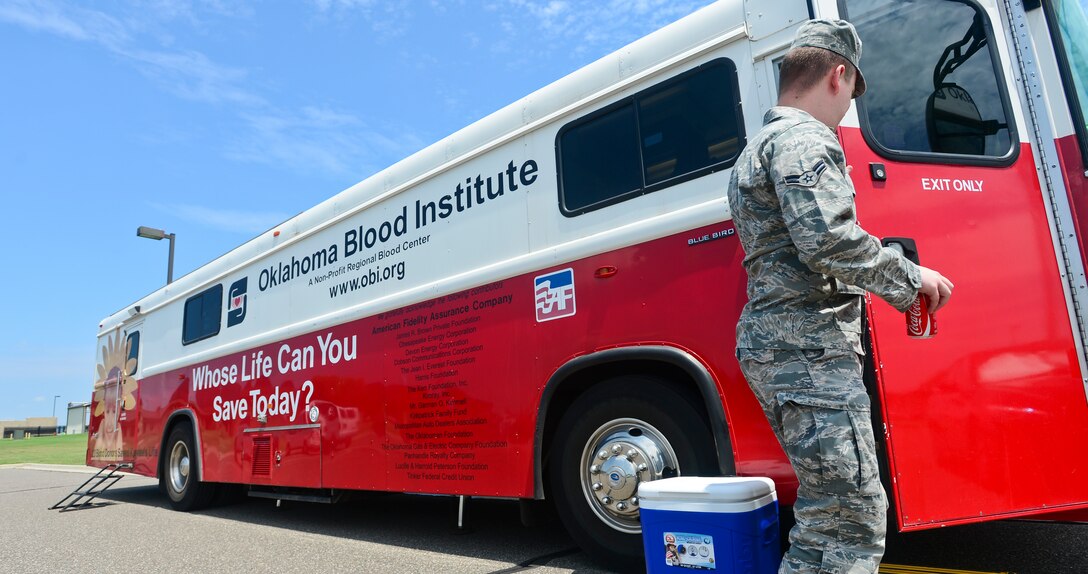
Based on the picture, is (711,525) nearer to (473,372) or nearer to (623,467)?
(623,467)

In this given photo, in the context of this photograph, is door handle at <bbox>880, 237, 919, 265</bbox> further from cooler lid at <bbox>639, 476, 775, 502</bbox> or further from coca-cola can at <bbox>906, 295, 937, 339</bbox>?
cooler lid at <bbox>639, 476, 775, 502</bbox>

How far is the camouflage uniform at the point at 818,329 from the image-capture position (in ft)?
6.56

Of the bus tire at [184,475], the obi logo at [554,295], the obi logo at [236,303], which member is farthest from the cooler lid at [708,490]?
the bus tire at [184,475]

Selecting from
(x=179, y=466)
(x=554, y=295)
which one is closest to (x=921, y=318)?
(x=554, y=295)

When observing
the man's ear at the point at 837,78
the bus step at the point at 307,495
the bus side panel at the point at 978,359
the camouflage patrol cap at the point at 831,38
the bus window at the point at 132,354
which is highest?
Result: the bus window at the point at 132,354

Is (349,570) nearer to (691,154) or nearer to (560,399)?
(560,399)

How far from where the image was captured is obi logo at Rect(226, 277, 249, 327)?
7.56 m

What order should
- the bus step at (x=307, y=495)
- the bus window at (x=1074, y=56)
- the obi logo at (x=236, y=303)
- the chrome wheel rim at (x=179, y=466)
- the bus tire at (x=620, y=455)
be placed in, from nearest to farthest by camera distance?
the bus window at (x=1074, y=56) < the bus tire at (x=620, y=455) < the bus step at (x=307, y=495) < the obi logo at (x=236, y=303) < the chrome wheel rim at (x=179, y=466)

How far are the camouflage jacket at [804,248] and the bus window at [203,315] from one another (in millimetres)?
7126

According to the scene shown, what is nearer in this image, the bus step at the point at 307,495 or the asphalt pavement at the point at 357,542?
the asphalt pavement at the point at 357,542

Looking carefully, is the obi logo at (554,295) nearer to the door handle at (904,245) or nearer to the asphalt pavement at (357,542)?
the asphalt pavement at (357,542)

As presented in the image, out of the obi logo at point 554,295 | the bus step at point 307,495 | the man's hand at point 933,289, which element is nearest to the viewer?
the man's hand at point 933,289

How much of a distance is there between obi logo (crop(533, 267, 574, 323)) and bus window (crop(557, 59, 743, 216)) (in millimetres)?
394

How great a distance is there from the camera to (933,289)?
2107 mm
